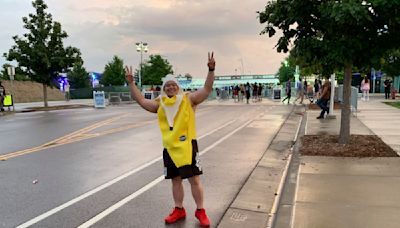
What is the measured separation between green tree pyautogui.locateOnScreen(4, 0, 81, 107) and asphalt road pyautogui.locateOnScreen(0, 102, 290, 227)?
17850 mm

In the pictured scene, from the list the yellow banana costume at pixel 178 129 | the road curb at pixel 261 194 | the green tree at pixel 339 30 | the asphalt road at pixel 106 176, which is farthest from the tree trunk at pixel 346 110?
the yellow banana costume at pixel 178 129

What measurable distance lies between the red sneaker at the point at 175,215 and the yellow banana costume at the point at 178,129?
714 millimetres

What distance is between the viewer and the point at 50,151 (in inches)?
410

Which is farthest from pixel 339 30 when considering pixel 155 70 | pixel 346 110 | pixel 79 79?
pixel 79 79

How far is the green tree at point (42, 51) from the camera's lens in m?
30.0

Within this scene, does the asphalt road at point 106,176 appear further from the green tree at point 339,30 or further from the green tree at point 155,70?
the green tree at point 155,70

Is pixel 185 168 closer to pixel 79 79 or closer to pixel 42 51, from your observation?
pixel 42 51

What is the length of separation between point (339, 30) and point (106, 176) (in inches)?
228

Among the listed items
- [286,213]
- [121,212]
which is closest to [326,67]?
[286,213]

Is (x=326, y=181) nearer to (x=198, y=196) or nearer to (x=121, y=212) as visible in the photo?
(x=198, y=196)

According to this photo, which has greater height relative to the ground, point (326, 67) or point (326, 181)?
point (326, 67)

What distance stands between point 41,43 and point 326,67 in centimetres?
2559

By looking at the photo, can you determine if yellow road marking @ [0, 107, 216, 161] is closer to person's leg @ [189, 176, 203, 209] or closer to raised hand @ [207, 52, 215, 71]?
person's leg @ [189, 176, 203, 209]

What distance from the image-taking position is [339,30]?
923 centimetres
